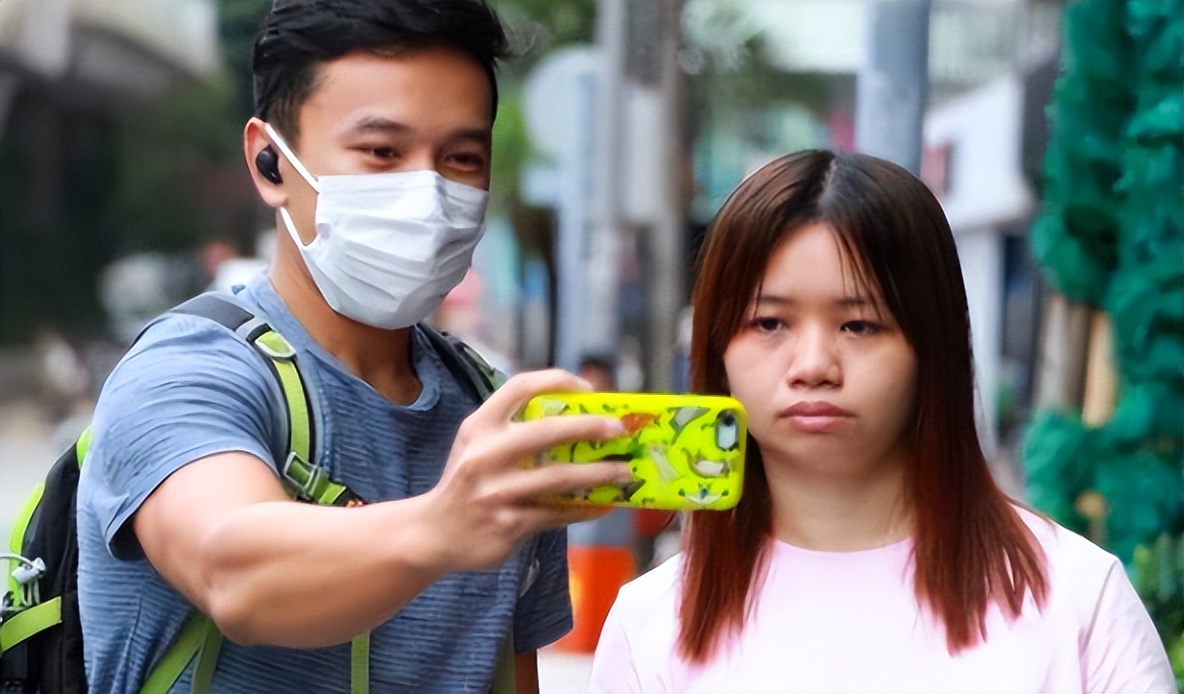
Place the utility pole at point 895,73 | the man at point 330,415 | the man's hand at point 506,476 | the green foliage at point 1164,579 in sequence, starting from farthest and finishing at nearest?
the utility pole at point 895,73, the green foliage at point 1164,579, the man at point 330,415, the man's hand at point 506,476

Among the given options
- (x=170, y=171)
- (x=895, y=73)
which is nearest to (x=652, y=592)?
(x=895, y=73)

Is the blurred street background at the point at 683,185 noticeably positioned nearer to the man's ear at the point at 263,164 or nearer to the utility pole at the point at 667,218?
the utility pole at the point at 667,218

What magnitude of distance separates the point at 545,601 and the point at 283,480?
0.57 metres

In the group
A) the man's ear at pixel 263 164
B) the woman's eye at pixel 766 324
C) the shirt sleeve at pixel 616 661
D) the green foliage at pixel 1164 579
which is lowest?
the green foliage at pixel 1164 579

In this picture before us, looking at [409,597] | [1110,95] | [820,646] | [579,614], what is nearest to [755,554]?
[820,646]

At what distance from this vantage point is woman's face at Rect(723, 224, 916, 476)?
1.85m

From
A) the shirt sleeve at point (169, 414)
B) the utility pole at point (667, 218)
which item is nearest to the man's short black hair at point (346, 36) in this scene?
the shirt sleeve at point (169, 414)

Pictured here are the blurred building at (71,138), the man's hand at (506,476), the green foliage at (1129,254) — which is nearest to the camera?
the man's hand at (506,476)

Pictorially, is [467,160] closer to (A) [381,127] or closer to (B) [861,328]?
(A) [381,127]

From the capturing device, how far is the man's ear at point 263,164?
2.15 m

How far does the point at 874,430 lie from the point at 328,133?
75 centimetres

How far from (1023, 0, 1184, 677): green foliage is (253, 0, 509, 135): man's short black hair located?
2026mm

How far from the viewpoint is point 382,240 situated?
209 cm

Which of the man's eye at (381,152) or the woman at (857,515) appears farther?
the man's eye at (381,152)
